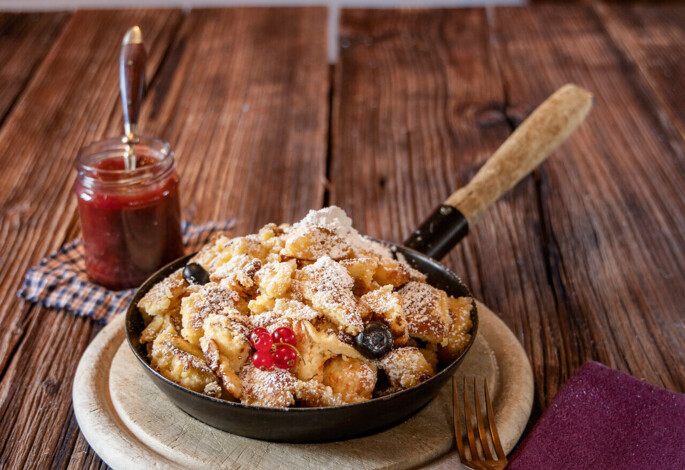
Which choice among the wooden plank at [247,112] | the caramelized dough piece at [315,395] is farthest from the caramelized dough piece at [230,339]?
the wooden plank at [247,112]

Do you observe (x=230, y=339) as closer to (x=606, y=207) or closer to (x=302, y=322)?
(x=302, y=322)

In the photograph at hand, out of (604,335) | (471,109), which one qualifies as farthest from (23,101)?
(604,335)

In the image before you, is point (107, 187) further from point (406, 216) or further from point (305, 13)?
point (305, 13)

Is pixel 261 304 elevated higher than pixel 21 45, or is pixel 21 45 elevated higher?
pixel 261 304

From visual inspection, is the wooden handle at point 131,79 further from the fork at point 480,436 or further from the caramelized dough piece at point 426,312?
the fork at point 480,436

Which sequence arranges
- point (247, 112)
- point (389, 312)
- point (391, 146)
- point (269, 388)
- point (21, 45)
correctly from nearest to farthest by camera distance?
point (269, 388) < point (389, 312) < point (391, 146) < point (247, 112) < point (21, 45)

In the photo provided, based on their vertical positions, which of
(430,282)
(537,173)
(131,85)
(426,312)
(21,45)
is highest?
(131,85)

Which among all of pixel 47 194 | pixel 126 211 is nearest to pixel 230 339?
pixel 126 211
